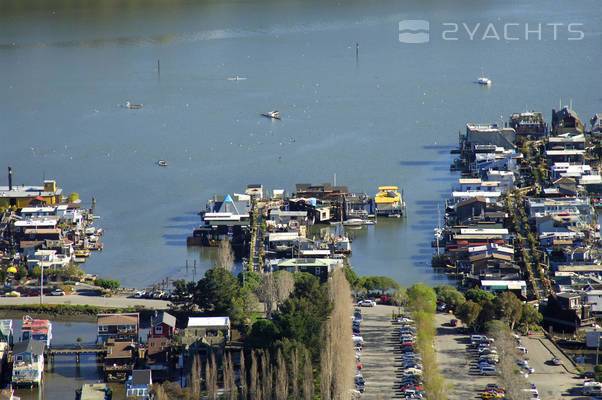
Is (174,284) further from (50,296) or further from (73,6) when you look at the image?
(73,6)

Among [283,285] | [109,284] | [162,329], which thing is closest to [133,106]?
[109,284]

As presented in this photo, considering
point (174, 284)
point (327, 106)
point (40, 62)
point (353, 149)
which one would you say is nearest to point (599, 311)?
point (174, 284)

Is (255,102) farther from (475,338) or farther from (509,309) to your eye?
(475,338)

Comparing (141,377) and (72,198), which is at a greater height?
(72,198)

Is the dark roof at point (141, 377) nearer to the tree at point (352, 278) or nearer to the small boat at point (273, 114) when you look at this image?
the tree at point (352, 278)

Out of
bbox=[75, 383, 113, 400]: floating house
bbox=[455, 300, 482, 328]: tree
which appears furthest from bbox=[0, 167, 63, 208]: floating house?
bbox=[455, 300, 482, 328]: tree

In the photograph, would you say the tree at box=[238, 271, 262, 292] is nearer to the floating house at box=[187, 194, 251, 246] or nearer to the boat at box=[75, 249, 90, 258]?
the floating house at box=[187, 194, 251, 246]
